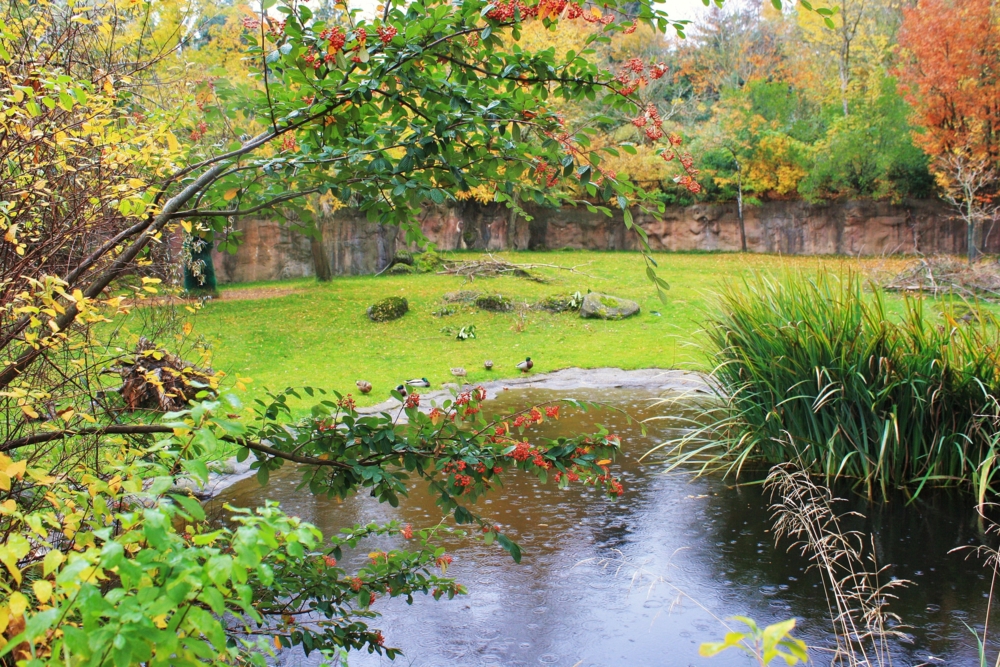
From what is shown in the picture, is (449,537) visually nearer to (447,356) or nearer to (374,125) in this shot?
(374,125)

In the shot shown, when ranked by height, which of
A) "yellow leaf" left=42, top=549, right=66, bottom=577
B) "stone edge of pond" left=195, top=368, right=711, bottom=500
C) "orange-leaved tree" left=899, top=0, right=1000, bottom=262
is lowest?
"stone edge of pond" left=195, top=368, right=711, bottom=500

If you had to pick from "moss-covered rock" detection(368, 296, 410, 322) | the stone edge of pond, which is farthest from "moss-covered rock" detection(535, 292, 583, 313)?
the stone edge of pond

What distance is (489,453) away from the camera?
2.59 metres

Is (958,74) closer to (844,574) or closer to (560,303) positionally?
(560,303)

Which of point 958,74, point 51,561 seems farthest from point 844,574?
point 958,74

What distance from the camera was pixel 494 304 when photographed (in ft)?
52.4

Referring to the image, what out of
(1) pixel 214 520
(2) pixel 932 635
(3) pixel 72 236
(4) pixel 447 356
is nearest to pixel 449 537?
(1) pixel 214 520

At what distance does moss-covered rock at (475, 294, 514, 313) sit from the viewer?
15867 mm

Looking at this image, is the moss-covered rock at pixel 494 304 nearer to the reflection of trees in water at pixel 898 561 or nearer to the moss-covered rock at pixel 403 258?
the moss-covered rock at pixel 403 258

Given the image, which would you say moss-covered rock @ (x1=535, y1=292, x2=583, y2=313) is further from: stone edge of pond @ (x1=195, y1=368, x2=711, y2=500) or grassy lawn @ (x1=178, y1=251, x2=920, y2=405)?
stone edge of pond @ (x1=195, y1=368, x2=711, y2=500)

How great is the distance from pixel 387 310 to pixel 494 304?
84.6 inches

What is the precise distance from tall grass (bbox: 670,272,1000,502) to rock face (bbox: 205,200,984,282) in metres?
15.4

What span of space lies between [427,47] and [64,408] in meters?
1.54

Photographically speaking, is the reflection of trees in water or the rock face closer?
the reflection of trees in water
